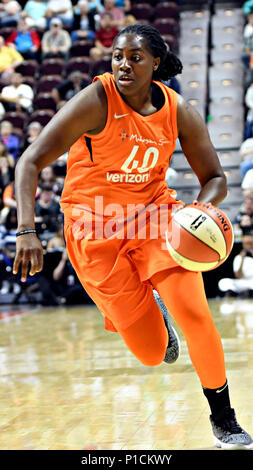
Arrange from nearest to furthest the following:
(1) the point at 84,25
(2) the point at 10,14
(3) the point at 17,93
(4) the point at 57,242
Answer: (4) the point at 57,242, (3) the point at 17,93, (1) the point at 84,25, (2) the point at 10,14

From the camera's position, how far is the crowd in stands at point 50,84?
8.70 meters

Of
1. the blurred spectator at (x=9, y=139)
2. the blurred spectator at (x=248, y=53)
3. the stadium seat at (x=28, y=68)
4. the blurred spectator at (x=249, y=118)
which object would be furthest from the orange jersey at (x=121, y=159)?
the stadium seat at (x=28, y=68)

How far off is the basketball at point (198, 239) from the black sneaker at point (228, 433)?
0.58 m

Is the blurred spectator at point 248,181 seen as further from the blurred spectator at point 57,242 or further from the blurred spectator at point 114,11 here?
the blurred spectator at point 114,11

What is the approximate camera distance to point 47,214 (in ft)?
29.3

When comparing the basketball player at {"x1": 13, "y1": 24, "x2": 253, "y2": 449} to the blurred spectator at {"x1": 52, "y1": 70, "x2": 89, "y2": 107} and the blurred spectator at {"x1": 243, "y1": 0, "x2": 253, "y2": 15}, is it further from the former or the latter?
the blurred spectator at {"x1": 243, "y1": 0, "x2": 253, "y2": 15}

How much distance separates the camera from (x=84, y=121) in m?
2.63

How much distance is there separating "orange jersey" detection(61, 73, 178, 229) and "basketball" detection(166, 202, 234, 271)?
0.85 ft

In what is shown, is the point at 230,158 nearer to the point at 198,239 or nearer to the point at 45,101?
A: the point at 45,101

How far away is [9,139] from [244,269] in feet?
14.0

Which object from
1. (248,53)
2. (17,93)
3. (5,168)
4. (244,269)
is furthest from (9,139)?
(244,269)

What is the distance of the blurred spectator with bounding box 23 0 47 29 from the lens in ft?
41.3

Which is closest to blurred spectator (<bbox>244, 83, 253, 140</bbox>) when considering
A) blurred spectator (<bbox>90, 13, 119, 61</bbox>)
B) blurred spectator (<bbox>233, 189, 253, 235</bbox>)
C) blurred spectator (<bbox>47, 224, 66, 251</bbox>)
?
blurred spectator (<bbox>233, 189, 253, 235</bbox>)
